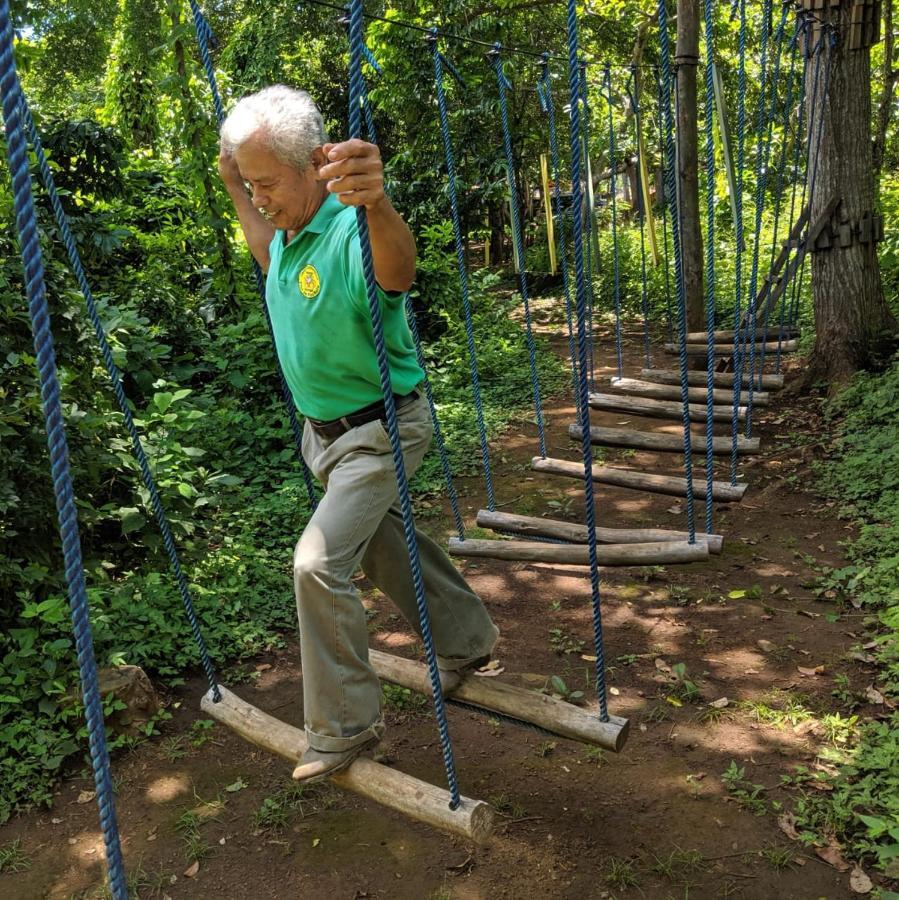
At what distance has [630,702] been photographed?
3.18 m

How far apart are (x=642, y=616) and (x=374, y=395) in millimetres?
2196

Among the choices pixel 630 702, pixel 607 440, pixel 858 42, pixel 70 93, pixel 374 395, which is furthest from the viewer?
pixel 70 93

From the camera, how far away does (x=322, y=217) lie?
79.0 inches

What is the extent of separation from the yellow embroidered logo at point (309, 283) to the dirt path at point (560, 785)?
1.63 metres

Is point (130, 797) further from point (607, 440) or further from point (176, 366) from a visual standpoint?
point (176, 366)

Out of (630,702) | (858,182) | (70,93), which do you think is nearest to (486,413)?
(858,182)

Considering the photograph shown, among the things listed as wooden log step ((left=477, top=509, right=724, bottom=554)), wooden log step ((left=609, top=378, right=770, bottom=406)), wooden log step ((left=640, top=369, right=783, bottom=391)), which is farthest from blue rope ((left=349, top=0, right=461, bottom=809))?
wooden log step ((left=640, top=369, right=783, bottom=391))

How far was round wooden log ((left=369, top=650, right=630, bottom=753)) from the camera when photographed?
86.6 inches

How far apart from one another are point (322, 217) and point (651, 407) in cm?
301

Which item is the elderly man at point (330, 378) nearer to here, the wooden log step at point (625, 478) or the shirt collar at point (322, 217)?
the shirt collar at point (322, 217)

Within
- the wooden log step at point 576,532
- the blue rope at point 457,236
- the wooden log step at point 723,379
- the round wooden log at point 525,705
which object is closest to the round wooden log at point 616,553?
the wooden log step at point 576,532

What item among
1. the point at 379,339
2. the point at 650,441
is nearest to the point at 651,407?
the point at 650,441

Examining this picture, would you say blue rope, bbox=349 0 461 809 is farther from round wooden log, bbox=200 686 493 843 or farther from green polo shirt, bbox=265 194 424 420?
green polo shirt, bbox=265 194 424 420

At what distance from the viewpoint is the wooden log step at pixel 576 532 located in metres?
3.44
